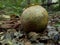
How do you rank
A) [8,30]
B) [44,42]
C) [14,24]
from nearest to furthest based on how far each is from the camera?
1. [44,42]
2. [8,30]
3. [14,24]

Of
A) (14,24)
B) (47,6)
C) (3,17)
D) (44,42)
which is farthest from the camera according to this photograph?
(47,6)

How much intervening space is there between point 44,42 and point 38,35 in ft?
0.70

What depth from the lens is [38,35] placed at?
4297 millimetres

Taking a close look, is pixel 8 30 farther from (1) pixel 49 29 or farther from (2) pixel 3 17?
(2) pixel 3 17

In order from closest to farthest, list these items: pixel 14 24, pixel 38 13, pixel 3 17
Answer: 1. pixel 38 13
2. pixel 14 24
3. pixel 3 17

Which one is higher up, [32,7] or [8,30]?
[32,7]

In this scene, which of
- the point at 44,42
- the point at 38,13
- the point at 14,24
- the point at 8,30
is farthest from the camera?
the point at 14,24

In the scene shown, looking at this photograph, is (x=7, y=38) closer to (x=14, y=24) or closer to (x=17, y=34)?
(x=17, y=34)

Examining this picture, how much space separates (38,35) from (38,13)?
43 cm

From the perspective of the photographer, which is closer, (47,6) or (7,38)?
(7,38)

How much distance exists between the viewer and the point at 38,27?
4.46m

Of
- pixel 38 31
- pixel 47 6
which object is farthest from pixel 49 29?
pixel 47 6

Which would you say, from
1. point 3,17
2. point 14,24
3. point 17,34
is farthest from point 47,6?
point 17,34

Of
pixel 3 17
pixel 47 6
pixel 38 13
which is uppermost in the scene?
pixel 38 13
